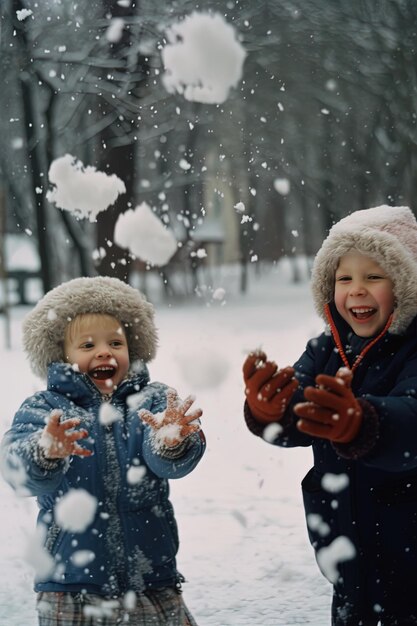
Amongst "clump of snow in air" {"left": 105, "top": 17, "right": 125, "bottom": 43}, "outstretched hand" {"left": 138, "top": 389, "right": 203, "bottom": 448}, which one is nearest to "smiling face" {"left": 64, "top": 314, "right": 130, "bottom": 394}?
"outstretched hand" {"left": 138, "top": 389, "right": 203, "bottom": 448}

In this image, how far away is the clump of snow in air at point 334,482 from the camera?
211 centimetres

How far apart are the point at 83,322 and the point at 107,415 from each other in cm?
27

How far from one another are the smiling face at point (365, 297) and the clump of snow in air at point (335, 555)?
0.51 meters

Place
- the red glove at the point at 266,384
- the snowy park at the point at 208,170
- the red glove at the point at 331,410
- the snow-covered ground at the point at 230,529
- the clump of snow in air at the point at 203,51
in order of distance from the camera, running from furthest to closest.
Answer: the clump of snow in air at the point at 203,51 < the snowy park at the point at 208,170 < the snow-covered ground at the point at 230,529 < the red glove at the point at 266,384 < the red glove at the point at 331,410

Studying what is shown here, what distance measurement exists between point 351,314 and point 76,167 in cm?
308

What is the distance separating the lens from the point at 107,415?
2.21 metres

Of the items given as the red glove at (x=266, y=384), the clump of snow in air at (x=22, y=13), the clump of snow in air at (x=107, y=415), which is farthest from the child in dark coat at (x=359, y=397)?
Result: the clump of snow in air at (x=22, y=13)

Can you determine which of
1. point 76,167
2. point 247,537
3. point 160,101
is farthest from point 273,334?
point 247,537

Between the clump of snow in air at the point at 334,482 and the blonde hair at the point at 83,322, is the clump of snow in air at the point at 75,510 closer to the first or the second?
the blonde hair at the point at 83,322

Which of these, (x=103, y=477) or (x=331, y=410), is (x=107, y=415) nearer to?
(x=103, y=477)

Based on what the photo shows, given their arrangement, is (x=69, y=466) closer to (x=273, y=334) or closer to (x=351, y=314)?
(x=351, y=314)

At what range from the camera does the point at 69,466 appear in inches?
85.1

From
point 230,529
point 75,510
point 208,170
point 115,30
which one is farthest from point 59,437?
point 208,170

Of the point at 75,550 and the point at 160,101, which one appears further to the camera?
the point at 160,101
